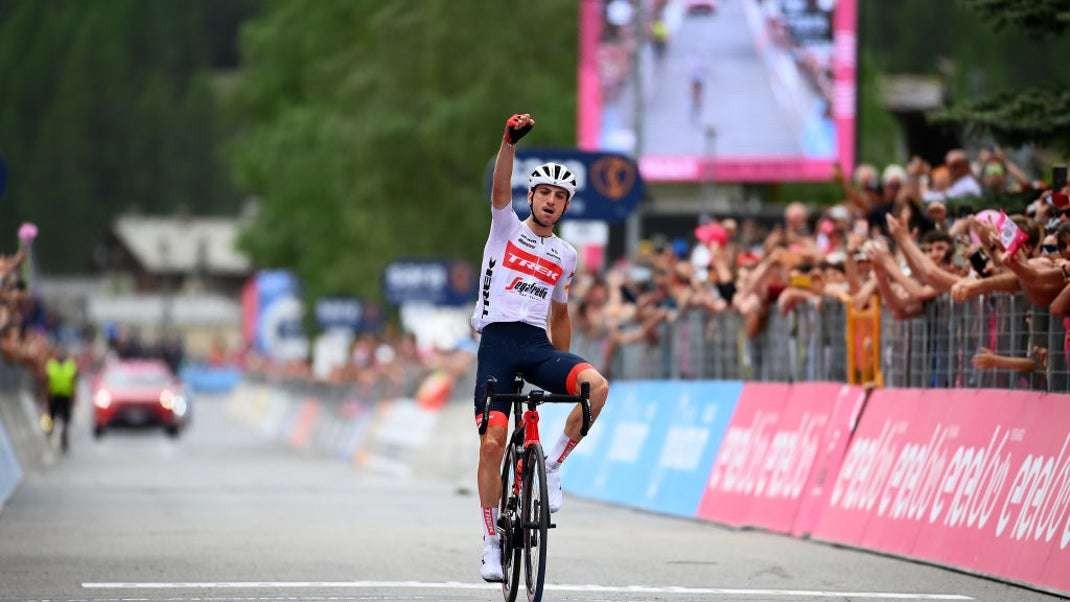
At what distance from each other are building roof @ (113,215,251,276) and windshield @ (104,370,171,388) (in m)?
130

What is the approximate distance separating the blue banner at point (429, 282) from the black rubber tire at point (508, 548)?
34.4 m

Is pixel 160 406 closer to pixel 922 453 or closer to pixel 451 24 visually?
pixel 451 24

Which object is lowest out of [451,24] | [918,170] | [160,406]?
[160,406]

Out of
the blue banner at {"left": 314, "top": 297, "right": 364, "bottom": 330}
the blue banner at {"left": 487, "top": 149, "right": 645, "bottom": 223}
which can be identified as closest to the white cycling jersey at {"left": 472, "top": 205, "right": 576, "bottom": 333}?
the blue banner at {"left": 487, "top": 149, "right": 645, "bottom": 223}

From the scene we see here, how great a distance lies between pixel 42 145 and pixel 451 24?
12144 centimetres

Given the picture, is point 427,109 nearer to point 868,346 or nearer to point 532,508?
point 868,346

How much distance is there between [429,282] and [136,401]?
7611mm

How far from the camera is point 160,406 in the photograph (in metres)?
51.1

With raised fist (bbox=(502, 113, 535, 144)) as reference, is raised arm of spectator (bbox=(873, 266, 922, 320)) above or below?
below

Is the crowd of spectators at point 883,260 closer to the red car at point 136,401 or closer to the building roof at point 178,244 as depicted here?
the red car at point 136,401

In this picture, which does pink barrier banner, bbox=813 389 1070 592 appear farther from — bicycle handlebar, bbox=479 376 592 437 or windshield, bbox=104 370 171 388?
windshield, bbox=104 370 171 388

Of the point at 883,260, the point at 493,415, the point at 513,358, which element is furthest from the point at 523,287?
the point at 883,260

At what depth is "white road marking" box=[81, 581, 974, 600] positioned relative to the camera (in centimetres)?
1264

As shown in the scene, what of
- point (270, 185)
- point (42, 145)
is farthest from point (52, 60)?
point (270, 185)
